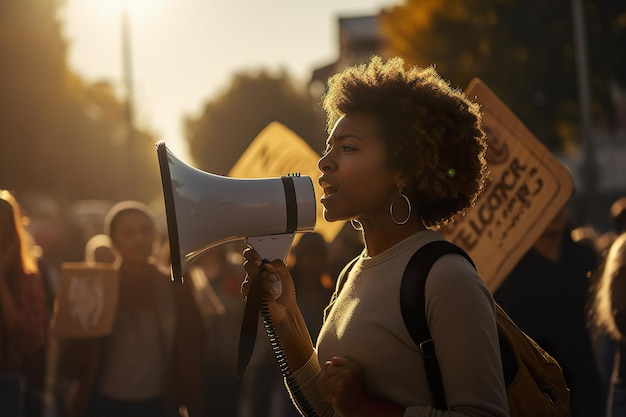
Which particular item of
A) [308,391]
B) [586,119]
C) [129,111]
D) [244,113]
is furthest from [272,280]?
[244,113]

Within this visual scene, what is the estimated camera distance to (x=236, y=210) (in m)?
2.99

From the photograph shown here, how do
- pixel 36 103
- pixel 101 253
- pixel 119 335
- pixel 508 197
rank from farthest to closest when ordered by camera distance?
pixel 36 103 → pixel 101 253 → pixel 119 335 → pixel 508 197

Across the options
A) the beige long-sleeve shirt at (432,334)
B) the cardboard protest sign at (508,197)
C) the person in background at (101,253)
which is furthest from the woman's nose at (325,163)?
the person in background at (101,253)

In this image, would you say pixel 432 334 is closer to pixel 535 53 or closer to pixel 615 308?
pixel 615 308

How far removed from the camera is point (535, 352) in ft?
8.71

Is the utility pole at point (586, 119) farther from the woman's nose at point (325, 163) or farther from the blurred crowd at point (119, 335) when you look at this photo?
the woman's nose at point (325, 163)

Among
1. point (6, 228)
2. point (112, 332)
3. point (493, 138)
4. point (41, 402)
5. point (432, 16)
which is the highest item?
point (432, 16)

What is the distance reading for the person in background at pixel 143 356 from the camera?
5.40m

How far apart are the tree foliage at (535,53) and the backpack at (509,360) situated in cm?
2315

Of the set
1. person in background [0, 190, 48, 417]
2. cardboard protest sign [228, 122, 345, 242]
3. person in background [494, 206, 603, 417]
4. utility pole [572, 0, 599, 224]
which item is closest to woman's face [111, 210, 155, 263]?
person in background [0, 190, 48, 417]

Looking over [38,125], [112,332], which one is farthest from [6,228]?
[38,125]

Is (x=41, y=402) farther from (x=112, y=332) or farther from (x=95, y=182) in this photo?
(x=95, y=182)

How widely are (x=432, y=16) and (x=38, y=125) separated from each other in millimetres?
13293

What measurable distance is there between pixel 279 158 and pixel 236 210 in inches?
158
